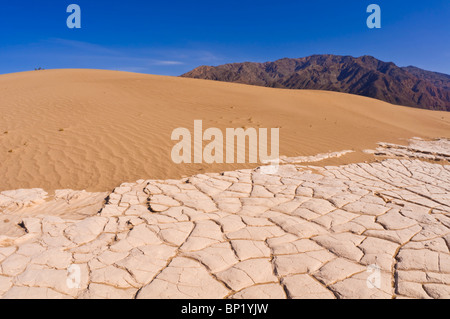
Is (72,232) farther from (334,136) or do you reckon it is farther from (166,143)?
(334,136)

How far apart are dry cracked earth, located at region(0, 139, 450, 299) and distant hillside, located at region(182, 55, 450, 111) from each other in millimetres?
100530

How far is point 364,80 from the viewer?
4537 inches

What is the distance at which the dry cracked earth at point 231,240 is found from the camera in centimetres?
210

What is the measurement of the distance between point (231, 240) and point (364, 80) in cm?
13274

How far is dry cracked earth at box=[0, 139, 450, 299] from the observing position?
2.10 m

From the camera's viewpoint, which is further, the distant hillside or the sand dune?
the distant hillside

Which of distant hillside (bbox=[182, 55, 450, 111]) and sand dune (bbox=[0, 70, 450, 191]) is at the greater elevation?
distant hillside (bbox=[182, 55, 450, 111])
